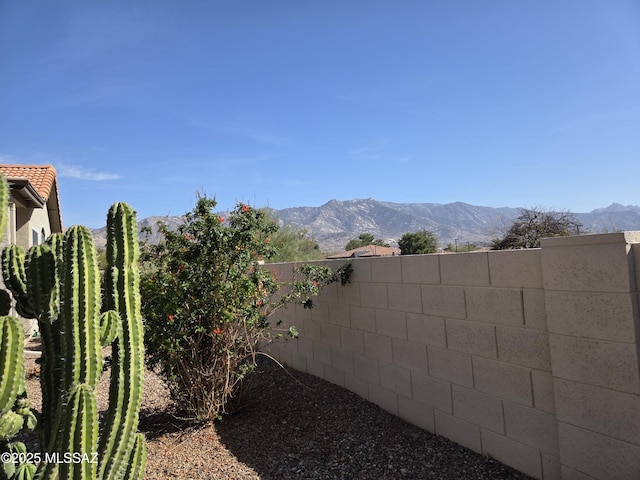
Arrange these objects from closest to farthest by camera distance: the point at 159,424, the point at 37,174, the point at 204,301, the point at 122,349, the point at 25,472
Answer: the point at 25,472 < the point at 122,349 < the point at 204,301 < the point at 159,424 < the point at 37,174

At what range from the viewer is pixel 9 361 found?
219cm

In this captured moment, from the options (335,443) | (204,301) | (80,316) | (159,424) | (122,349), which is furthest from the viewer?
(159,424)

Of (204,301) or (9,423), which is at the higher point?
(204,301)

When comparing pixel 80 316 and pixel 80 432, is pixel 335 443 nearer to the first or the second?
pixel 80 432

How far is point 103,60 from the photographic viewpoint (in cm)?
822

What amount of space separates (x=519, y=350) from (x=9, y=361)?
3357 mm

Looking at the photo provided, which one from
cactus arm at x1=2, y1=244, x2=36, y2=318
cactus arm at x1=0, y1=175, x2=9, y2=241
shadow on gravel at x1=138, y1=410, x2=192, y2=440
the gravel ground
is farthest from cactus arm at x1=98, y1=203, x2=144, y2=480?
shadow on gravel at x1=138, y1=410, x2=192, y2=440

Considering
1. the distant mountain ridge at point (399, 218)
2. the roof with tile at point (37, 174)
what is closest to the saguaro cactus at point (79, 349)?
the roof with tile at point (37, 174)

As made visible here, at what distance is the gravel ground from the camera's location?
3734 millimetres

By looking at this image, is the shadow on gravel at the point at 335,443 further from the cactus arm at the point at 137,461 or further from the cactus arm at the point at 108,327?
the cactus arm at the point at 108,327

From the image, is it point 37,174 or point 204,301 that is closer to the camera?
point 204,301

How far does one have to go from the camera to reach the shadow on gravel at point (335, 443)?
3682mm

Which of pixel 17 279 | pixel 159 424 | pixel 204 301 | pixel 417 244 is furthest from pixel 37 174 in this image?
pixel 417 244

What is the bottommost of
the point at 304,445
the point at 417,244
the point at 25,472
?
the point at 304,445
